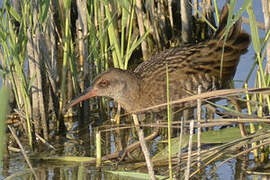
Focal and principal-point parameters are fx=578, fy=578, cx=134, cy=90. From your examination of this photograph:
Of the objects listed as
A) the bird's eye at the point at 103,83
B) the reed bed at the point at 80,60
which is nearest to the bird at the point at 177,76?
the bird's eye at the point at 103,83

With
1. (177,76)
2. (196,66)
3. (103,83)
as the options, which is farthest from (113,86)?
(196,66)

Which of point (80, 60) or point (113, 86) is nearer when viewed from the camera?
point (113, 86)

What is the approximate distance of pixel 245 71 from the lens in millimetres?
6094

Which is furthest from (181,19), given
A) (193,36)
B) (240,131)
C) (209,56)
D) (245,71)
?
(240,131)

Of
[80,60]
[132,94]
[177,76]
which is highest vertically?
[80,60]

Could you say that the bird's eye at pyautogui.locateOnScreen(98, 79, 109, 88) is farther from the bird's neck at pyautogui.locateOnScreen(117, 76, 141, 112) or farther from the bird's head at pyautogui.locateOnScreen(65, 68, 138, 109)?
the bird's neck at pyautogui.locateOnScreen(117, 76, 141, 112)

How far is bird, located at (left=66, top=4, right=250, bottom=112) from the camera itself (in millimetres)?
4668

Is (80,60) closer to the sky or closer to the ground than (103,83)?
closer to the sky

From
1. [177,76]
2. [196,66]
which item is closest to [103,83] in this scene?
[177,76]

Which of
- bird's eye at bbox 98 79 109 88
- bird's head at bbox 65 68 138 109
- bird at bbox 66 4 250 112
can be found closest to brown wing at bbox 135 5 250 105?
bird at bbox 66 4 250 112

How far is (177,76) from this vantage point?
15.4 feet

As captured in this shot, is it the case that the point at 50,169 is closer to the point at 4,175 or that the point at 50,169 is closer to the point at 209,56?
the point at 4,175

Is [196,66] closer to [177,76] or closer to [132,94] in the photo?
[177,76]

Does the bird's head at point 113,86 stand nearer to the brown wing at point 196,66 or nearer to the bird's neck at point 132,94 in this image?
the bird's neck at point 132,94
